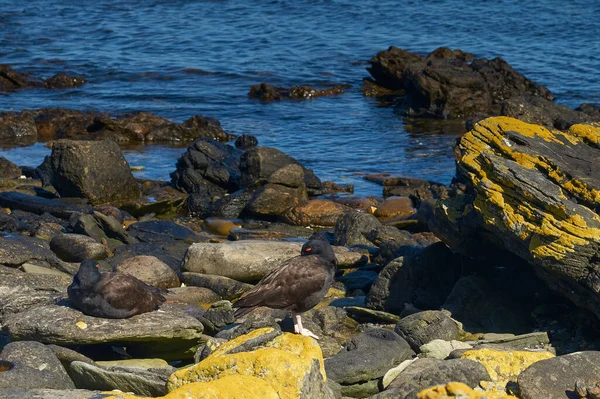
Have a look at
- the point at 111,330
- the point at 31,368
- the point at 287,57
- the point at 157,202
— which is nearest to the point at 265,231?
the point at 157,202

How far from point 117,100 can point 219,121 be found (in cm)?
453

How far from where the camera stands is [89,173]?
17734mm

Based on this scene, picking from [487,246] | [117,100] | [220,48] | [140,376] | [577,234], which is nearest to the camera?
[140,376]

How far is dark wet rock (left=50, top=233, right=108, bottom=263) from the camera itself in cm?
1344

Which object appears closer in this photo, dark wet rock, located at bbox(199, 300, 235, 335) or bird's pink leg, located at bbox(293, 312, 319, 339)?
bird's pink leg, located at bbox(293, 312, 319, 339)

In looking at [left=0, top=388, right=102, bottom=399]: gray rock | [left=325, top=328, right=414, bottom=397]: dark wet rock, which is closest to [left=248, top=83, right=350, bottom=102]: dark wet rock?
[left=325, top=328, right=414, bottom=397]: dark wet rock

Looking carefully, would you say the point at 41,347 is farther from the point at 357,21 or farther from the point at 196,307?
the point at 357,21

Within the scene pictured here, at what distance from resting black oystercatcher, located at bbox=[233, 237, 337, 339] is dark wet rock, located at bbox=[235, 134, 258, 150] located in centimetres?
1500

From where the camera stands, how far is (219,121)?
28125 mm

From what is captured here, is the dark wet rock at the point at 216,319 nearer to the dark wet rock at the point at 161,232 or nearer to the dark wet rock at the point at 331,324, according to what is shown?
the dark wet rock at the point at 331,324

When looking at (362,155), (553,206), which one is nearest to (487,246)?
(553,206)

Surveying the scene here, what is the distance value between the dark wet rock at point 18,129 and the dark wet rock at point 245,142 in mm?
5437

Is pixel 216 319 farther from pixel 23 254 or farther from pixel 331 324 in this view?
pixel 23 254

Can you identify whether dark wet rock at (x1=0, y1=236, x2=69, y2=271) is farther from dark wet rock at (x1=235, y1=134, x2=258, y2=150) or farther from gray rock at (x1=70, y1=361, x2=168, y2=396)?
dark wet rock at (x1=235, y1=134, x2=258, y2=150)
